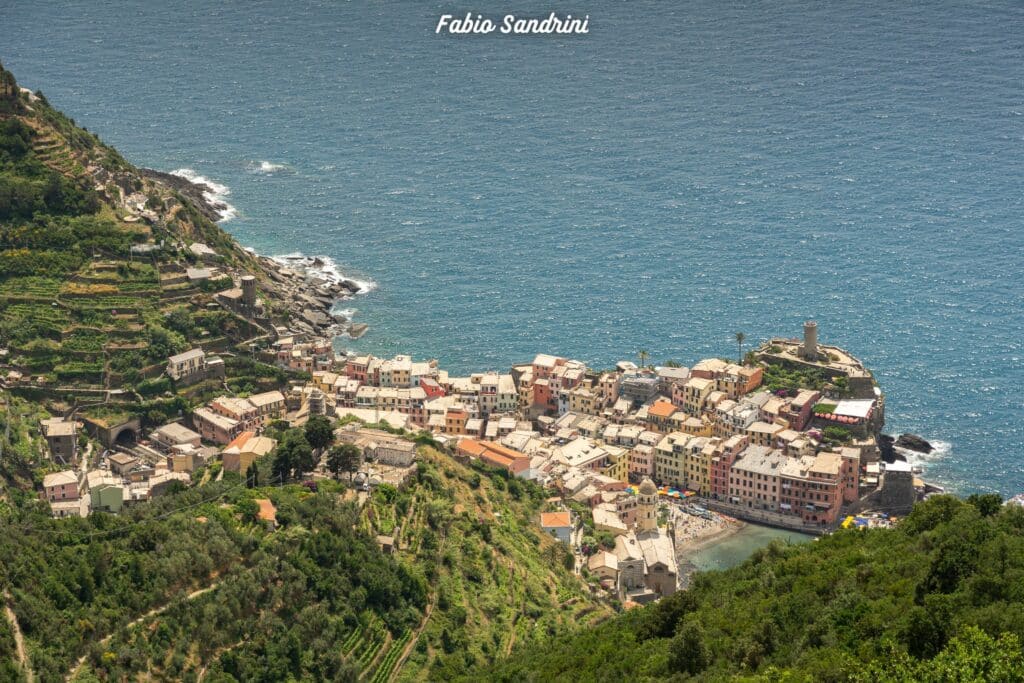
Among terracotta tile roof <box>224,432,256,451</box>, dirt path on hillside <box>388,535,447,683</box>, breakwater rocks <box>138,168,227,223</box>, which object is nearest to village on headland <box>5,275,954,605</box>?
terracotta tile roof <box>224,432,256,451</box>

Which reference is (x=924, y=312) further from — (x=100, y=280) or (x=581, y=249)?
(x=100, y=280)

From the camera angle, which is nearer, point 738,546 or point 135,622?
point 135,622

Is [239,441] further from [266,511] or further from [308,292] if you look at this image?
[308,292]

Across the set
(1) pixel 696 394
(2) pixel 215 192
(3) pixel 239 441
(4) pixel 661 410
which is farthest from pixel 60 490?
(2) pixel 215 192

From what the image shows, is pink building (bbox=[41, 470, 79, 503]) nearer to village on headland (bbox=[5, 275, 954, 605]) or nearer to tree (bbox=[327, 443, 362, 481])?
village on headland (bbox=[5, 275, 954, 605])

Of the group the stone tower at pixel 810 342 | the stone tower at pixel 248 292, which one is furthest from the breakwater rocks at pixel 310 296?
the stone tower at pixel 810 342

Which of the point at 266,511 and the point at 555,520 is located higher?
the point at 266,511
